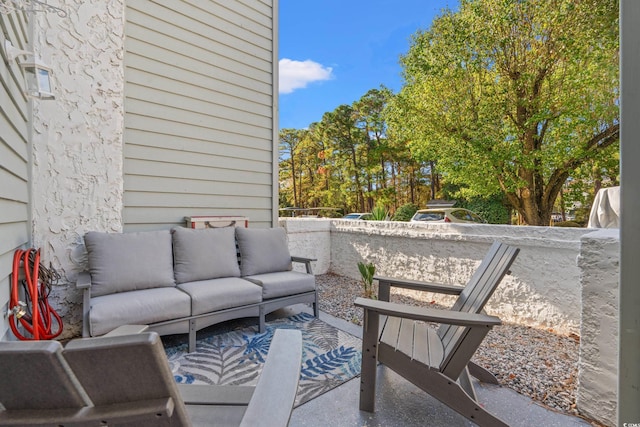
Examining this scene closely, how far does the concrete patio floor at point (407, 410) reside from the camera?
6.11 feet

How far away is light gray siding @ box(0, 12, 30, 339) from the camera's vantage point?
5.97 feet

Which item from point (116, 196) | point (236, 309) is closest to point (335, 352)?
point (236, 309)

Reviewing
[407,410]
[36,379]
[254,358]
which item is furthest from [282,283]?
[36,379]

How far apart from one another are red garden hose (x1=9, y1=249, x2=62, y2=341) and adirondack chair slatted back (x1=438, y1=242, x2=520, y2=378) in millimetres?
2709

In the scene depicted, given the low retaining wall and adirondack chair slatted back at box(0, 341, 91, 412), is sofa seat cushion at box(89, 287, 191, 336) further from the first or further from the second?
the low retaining wall

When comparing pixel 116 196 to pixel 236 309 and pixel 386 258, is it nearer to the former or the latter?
pixel 236 309

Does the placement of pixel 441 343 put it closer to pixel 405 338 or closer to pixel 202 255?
pixel 405 338

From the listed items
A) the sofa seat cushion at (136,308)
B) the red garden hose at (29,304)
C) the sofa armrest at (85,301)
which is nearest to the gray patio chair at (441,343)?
the sofa seat cushion at (136,308)

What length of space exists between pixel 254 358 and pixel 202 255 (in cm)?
123

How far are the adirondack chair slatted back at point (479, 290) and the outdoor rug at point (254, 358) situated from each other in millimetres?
825

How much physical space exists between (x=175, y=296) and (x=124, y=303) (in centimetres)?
37

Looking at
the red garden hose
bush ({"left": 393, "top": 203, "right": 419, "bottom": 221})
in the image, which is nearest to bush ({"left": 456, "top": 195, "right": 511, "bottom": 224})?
bush ({"left": 393, "top": 203, "right": 419, "bottom": 221})

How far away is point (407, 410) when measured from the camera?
1.97m

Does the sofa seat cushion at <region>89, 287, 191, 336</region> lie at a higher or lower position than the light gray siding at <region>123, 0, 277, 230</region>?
lower
